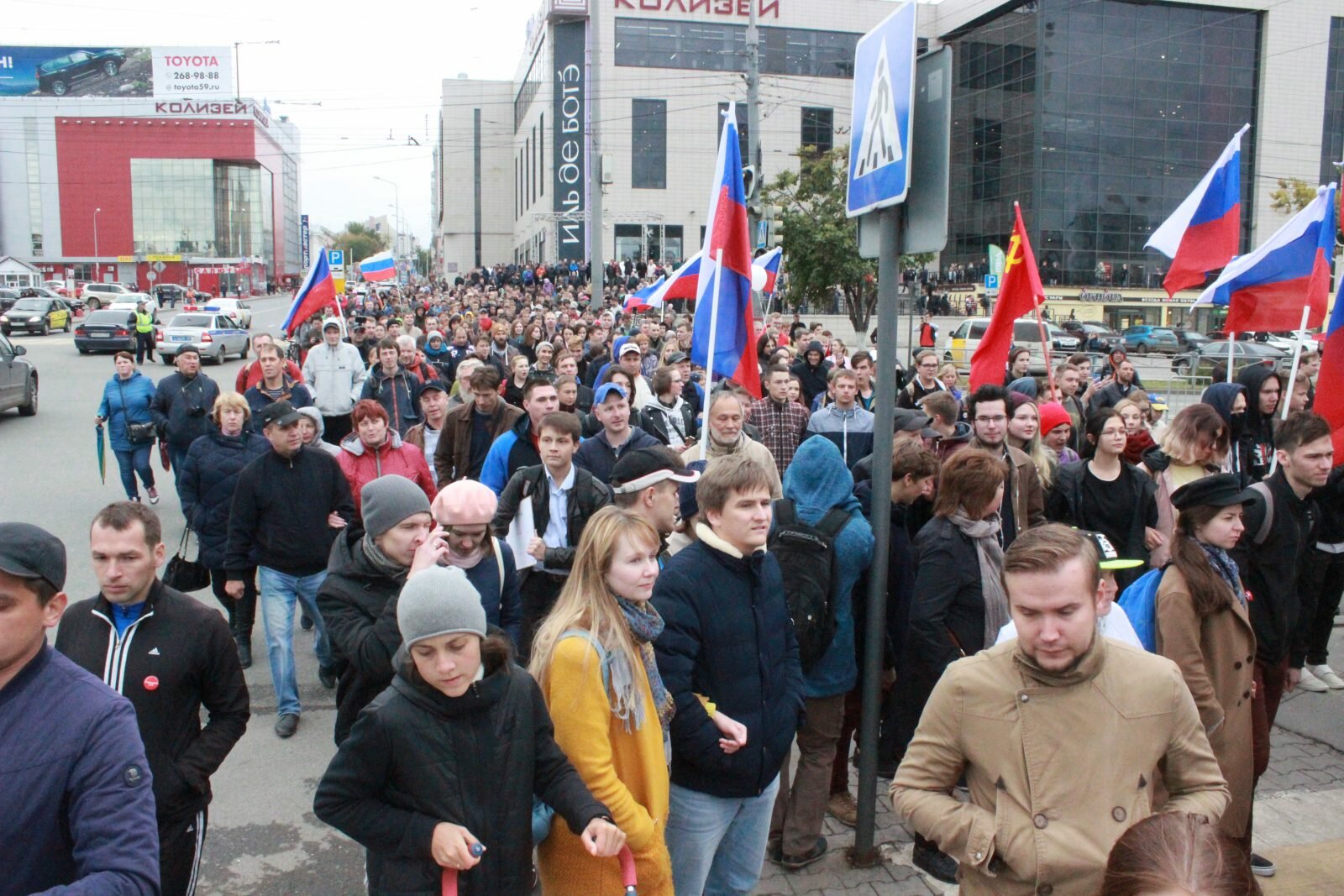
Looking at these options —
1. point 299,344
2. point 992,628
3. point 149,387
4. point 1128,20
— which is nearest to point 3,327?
point 299,344

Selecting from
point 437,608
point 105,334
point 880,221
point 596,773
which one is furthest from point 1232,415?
point 105,334

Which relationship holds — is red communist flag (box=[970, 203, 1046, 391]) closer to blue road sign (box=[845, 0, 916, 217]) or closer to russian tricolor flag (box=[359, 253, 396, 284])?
blue road sign (box=[845, 0, 916, 217])

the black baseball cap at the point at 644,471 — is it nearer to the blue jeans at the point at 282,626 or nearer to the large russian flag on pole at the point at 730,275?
the large russian flag on pole at the point at 730,275

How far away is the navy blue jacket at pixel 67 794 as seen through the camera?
204 cm

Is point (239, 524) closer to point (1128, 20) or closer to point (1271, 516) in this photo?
point (1271, 516)

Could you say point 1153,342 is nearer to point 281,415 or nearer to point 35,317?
point 281,415

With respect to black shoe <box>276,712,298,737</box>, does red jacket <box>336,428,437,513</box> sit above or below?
above

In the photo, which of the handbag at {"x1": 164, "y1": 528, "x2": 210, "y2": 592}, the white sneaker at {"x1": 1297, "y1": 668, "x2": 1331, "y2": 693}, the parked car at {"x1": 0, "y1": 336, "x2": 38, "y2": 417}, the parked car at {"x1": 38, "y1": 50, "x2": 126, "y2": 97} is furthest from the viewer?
the parked car at {"x1": 38, "y1": 50, "x2": 126, "y2": 97}

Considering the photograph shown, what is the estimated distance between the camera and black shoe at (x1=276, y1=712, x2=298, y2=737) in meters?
5.84

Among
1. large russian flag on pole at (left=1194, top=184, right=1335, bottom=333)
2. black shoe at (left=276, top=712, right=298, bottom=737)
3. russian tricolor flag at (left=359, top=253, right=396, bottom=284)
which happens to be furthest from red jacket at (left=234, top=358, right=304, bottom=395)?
russian tricolor flag at (left=359, top=253, right=396, bottom=284)

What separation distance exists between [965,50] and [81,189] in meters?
78.0

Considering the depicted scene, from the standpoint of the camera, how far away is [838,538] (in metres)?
4.27

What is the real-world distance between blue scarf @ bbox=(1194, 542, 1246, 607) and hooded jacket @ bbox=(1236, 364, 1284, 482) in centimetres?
497

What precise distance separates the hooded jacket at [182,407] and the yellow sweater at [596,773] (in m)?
7.46
